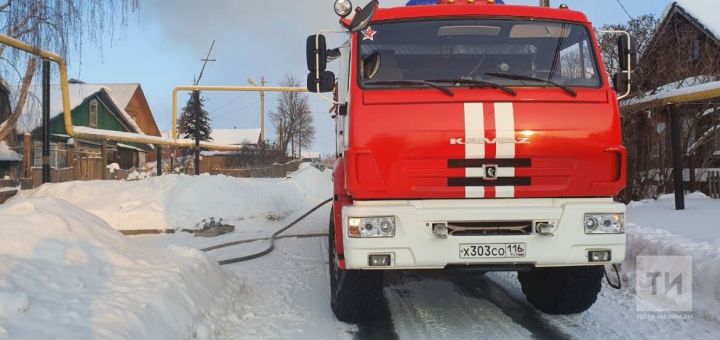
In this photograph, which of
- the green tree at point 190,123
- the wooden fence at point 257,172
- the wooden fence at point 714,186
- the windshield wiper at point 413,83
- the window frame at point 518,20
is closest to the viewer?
the windshield wiper at point 413,83

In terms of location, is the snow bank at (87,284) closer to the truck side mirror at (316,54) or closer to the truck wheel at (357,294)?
the truck wheel at (357,294)

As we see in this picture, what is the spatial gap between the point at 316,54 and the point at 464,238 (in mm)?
2172

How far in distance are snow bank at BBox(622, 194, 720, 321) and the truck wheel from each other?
297cm

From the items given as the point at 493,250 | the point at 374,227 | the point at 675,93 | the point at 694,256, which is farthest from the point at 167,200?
the point at 694,256

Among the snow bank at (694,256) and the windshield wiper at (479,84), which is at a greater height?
the windshield wiper at (479,84)

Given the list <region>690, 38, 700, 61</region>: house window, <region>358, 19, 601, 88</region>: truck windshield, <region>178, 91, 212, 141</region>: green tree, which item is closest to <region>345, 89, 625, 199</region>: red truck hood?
<region>358, 19, 601, 88</region>: truck windshield

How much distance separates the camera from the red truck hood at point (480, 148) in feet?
14.3

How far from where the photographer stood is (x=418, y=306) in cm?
587

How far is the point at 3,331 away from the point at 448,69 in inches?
143

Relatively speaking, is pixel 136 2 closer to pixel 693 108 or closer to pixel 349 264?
pixel 349 264

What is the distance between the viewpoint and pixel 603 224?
171 inches

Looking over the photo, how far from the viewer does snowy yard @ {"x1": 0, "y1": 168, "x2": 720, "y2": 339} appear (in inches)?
149

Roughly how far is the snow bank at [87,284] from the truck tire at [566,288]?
3.22 m

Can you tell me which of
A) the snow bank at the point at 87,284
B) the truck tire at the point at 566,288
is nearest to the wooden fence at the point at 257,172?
the snow bank at the point at 87,284
